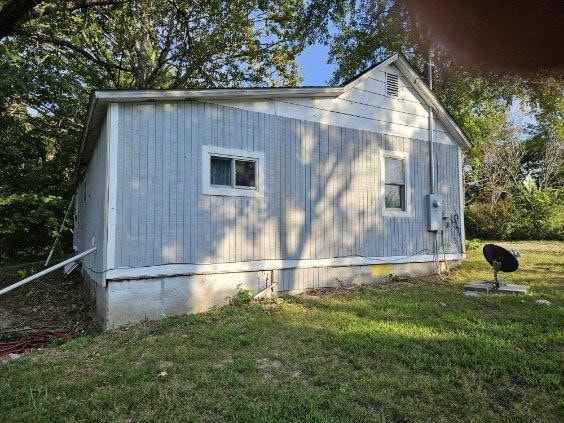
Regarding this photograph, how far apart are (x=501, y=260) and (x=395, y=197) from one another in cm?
245

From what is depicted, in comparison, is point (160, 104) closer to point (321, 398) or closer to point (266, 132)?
point (266, 132)

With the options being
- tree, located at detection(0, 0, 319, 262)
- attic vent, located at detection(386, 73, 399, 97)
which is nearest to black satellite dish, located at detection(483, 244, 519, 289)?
attic vent, located at detection(386, 73, 399, 97)

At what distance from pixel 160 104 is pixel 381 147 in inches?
185

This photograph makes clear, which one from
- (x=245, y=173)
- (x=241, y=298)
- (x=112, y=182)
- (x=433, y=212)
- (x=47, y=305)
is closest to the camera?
(x=112, y=182)

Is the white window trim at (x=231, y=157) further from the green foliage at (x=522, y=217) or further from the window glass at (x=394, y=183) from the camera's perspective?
the green foliage at (x=522, y=217)

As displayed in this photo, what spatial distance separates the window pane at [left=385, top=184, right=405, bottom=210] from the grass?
116 inches

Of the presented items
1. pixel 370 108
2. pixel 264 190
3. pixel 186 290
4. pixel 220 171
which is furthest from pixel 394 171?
pixel 186 290

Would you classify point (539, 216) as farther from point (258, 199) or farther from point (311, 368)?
point (311, 368)

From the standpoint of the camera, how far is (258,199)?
6.94 meters

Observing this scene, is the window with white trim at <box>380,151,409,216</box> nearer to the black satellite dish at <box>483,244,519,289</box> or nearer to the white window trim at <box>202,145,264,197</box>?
the black satellite dish at <box>483,244,519,289</box>

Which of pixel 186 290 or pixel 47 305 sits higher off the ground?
pixel 186 290

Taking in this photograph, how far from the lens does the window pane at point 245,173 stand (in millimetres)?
6793

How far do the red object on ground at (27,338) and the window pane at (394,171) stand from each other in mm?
6676

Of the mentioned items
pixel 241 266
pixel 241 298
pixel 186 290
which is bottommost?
pixel 241 298
